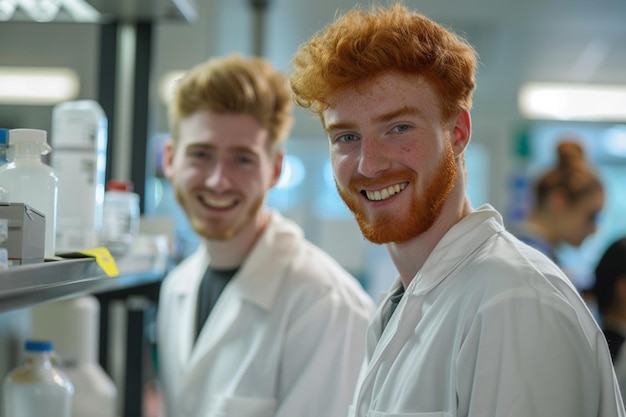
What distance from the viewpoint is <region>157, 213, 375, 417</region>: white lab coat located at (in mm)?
1806

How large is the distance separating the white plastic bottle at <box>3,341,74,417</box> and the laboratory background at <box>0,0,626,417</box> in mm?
160

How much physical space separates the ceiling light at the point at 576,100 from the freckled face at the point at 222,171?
4.16 meters

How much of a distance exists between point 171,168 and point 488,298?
49.5 inches

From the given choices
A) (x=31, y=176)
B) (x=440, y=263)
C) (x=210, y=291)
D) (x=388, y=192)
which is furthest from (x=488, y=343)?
(x=210, y=291)

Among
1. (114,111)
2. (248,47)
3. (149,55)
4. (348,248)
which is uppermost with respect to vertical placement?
(248,47)

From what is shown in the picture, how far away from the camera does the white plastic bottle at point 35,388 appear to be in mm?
1465

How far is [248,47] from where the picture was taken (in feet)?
15.8

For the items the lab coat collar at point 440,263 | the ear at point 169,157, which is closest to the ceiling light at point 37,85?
the ear at point 169,157

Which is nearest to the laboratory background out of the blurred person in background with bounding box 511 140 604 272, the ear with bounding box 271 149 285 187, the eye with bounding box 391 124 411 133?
the ear with bounding box 271 149 285 187

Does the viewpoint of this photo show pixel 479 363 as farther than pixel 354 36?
No

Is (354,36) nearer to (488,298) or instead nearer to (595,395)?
(488,298)

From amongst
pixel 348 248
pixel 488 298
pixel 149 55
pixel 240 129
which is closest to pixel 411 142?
pixel 488 298

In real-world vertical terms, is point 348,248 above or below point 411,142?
below

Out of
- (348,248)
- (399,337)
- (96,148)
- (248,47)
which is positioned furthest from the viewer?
(348,248)
